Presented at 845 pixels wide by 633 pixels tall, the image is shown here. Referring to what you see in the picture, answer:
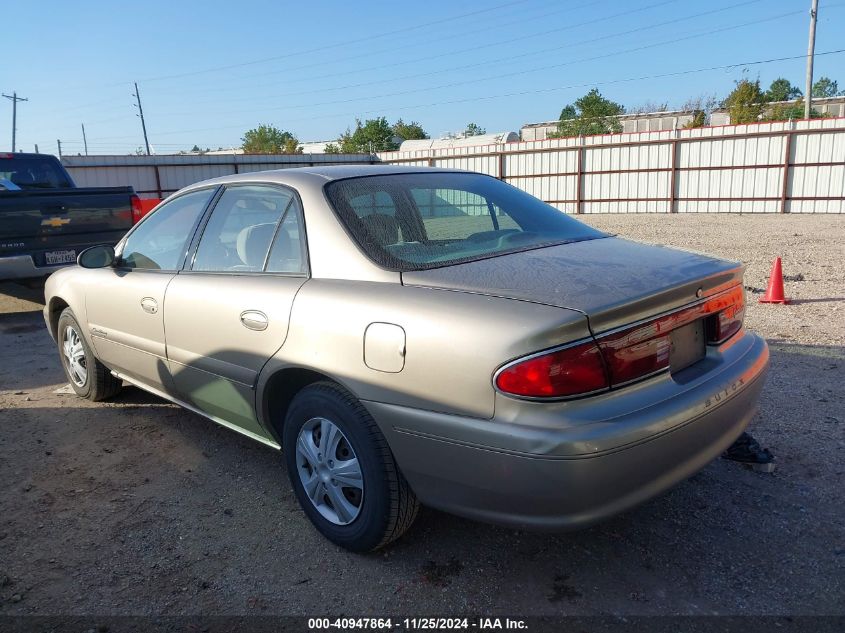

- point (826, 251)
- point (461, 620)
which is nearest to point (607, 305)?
point (461, 620)

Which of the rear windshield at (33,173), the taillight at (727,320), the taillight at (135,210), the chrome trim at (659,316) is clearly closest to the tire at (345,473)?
the chrome trim at (659,316)

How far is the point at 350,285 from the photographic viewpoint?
2684mm

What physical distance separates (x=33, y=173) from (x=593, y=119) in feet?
160

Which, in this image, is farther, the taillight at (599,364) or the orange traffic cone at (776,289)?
the orange traffic cone at (776,289)

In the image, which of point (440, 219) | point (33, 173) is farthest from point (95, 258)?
point (33, 173)

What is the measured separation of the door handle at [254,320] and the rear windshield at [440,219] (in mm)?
574

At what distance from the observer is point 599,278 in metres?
2.46

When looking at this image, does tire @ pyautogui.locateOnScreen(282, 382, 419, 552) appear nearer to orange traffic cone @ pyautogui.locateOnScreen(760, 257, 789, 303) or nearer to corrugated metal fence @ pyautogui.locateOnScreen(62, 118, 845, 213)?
orange traffic cone @ pyautogui.locateOnScreen(760, 257, 789, 303)

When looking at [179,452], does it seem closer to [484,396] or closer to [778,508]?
[484,396]

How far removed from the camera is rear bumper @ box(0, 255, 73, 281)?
23.6 ft

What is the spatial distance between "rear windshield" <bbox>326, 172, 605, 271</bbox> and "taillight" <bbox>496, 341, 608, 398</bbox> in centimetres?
73

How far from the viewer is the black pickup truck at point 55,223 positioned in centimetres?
716

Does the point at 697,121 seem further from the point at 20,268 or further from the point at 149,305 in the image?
the point at 149,305

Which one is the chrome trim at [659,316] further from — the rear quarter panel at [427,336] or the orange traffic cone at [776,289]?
the orange traffic cone at [776,289]
